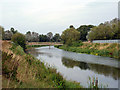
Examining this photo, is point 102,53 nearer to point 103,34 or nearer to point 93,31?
point 103,34

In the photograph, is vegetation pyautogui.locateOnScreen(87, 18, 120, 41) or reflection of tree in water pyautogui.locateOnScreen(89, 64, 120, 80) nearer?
reflection of tree in water pyautogui.locateOnScreen(89, 64, 120, 80)

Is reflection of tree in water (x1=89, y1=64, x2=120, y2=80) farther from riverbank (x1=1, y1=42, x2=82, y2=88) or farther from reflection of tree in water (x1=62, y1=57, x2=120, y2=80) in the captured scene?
riverbank (x1=1, y1=42, x2=82, y2=88)

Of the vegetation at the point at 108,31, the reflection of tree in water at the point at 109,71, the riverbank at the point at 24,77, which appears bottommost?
the reflection of tree in water at the point at 109,71

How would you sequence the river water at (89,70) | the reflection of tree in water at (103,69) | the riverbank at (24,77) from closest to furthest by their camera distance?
the riverbank at (24,77) → the river water at (89,70) → the reflection of tree in water at (103,69)

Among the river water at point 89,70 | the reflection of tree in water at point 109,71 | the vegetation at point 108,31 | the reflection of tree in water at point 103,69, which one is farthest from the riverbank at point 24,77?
the vegetation at point 108,31

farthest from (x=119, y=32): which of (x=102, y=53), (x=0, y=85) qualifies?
(x=0, y=85)

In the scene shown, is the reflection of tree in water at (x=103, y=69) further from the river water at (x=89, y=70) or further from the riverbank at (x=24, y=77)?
the riverbank at (x=24, y=77)

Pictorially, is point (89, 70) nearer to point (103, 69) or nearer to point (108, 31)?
point (103, 69)

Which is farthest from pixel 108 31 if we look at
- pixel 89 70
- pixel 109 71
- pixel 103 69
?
pixel 89 70

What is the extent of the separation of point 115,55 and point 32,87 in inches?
906

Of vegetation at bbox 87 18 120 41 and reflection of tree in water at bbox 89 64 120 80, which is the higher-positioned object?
vegetation at bbox 87 18 120 41

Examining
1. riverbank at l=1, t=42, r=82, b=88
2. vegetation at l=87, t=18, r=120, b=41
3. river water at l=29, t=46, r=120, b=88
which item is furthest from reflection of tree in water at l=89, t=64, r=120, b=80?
vegetation at l=87, t=18, r=120, b=41

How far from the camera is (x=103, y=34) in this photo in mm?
45812

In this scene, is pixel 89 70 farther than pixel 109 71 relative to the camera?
Yes
